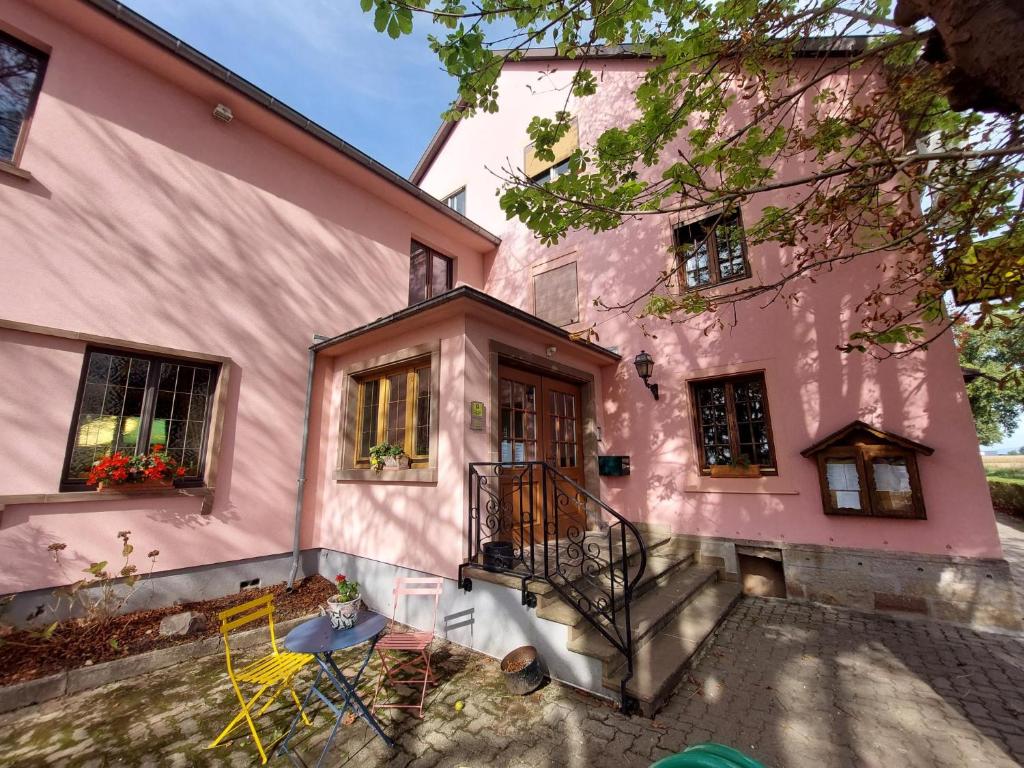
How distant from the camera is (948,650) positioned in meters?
3.89

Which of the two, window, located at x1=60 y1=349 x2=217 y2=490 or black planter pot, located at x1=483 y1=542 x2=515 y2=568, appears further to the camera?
window, located at x1=60 y1=349 x2=217 y2=490

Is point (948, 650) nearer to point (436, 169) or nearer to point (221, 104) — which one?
point (221, 104)

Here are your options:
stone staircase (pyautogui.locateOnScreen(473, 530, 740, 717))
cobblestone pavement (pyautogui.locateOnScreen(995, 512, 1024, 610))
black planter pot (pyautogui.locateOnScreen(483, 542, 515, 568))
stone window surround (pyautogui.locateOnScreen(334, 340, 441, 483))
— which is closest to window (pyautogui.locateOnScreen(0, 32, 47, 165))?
stone window surround (pyautogui.locateOnScreen(334, 340, 441, 483))

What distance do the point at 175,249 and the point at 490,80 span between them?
4739 millimetres

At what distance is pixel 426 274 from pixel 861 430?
309 inches

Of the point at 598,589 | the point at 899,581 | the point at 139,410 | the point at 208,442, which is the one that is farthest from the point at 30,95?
the point at 899,581

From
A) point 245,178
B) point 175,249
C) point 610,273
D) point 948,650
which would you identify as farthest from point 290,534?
point 948,650

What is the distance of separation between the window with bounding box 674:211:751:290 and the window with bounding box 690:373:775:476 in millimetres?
1644

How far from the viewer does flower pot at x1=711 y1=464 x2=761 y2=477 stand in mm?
5734

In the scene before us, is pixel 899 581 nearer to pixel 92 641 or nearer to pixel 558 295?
pixel 558 295

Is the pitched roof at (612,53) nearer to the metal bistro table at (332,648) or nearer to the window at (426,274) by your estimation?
the window at (426,274)

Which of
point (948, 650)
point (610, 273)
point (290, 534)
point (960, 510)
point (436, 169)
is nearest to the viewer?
point (948, 650)

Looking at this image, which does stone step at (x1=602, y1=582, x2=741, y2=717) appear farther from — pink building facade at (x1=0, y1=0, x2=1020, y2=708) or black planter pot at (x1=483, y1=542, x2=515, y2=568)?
black planter pot at (x1=483, y1=542, x2=515, y2=568)

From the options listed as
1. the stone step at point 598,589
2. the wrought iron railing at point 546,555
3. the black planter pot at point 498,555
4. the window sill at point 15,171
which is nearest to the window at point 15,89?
the window sill at point 15,171
